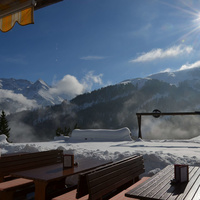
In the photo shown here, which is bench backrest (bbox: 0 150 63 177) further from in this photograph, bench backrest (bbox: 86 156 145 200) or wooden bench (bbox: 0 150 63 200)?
bench backrest (bbox: 86 156 145 200)

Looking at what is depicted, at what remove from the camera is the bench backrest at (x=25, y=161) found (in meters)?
3.90

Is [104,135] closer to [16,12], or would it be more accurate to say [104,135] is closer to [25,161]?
[25,161]

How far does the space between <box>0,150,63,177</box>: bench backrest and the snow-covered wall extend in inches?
274

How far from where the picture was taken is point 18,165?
13.6 feet


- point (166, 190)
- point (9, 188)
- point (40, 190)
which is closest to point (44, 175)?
point (40, 190)

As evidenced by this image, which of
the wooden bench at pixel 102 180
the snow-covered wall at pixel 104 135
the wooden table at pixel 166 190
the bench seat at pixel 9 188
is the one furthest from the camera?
the snow-covered wall at pixel 104 135

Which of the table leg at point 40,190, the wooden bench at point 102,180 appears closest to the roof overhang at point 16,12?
the wooden bench at point 102,180

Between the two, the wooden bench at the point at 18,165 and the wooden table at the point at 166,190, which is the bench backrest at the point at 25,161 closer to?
the wooden bench at the point at 18,165

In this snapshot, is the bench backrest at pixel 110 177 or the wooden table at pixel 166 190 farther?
the bench backrest at pixel 110 177

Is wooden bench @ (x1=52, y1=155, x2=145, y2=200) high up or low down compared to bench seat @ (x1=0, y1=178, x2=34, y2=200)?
up

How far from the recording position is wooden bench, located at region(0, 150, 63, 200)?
11.6 feet

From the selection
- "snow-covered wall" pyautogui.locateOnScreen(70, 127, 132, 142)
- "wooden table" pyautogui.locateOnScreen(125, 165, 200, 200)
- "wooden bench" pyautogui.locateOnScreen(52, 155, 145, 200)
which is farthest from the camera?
"snow-covered wall" pyautogui.locateOnScreen(70, 127, 132, 142)

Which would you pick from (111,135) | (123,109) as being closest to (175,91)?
(123,109)

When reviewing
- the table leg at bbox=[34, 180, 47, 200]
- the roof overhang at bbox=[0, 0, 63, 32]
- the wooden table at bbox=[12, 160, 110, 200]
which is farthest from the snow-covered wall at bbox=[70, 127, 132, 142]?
the roof overhang at bbox=[0, 0, 63, 32]
